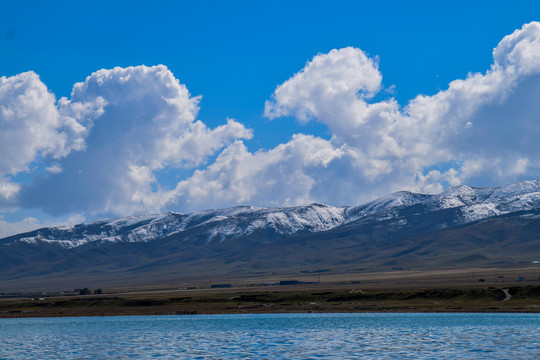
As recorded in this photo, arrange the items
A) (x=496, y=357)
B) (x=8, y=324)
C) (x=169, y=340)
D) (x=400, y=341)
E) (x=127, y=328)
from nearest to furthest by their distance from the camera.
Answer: (x=496, y=357)
(x=400, y=341)
(x=169, y=340)
(x=127, y=328)
(x=8, y=324)

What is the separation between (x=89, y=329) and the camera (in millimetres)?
104250

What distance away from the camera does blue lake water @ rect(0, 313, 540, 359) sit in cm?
6366

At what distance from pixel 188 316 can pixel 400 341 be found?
64853 millimetres

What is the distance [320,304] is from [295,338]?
6437 centimetres

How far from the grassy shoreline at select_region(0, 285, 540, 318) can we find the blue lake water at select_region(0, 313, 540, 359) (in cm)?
1325

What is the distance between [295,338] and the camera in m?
78.8

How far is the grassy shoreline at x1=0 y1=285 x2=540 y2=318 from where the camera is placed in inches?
4798

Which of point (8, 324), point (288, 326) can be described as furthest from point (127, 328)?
point (8, 324)

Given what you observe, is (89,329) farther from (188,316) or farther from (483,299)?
(483,299)

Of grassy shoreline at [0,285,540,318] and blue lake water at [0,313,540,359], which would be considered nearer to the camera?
blue lake water at [0,313,540,359]

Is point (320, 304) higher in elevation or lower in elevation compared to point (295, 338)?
higher

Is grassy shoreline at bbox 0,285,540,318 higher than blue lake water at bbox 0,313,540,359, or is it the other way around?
grassy shoreline at bbox 0,285,540,318

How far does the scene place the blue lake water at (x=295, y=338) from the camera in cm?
6366

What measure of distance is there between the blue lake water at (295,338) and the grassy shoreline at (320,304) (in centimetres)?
1325
